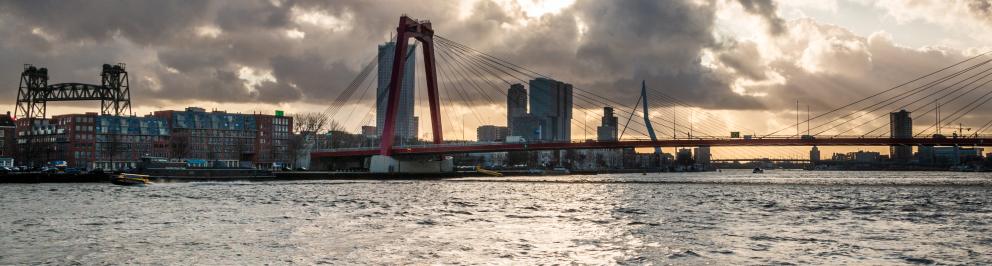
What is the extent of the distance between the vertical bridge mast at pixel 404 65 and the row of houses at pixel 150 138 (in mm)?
45304

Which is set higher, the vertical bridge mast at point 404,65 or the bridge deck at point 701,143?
the vertical bridge mast at point 404,65

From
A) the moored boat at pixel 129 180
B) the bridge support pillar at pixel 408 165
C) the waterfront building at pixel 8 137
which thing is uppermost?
the waterfront building at pixel 8 137

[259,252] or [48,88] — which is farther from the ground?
[48,88]

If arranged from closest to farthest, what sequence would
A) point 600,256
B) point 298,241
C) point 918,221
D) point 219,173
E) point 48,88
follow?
point 600,256 < point 298,241 < point 918,221 < point 219,173 < point 48,88

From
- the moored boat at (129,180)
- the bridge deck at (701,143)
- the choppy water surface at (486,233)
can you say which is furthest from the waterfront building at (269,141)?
the choppy water surface at (486,233)

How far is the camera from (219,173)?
8819 cm

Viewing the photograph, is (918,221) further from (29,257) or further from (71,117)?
(71,117)

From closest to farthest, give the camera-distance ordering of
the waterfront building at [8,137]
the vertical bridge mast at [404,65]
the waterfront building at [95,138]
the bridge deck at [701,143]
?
1. the bridge deck at [701,143]
2. the vertical bridge mast at [404,65]
3. the waterfront building at [95,138]
4. the waterfront building at [8,137]

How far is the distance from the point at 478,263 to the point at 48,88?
127454 millimetres

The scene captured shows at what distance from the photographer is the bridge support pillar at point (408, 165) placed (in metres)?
97.4

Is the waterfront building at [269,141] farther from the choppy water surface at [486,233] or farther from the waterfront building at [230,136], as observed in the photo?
the choppy water surface at [486,233]

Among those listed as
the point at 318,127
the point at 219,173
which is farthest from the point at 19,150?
the point at 219,173

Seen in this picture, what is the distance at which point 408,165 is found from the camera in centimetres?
10494

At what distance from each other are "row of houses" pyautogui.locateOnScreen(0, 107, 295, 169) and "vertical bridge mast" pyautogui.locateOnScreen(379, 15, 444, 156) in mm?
45304
